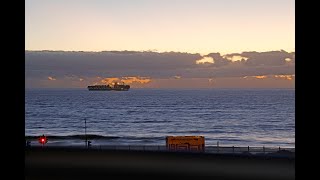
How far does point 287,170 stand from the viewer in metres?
28.5

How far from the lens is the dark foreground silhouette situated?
2545 cm

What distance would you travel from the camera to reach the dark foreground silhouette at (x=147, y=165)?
2545cm

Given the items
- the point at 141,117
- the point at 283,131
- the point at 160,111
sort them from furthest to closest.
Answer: the point at 160,111, the point at 141,117, the point at 283,131

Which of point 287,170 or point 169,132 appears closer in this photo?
point 287,170

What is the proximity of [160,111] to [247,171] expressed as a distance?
138182 mm

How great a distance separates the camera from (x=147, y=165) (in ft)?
98.1
